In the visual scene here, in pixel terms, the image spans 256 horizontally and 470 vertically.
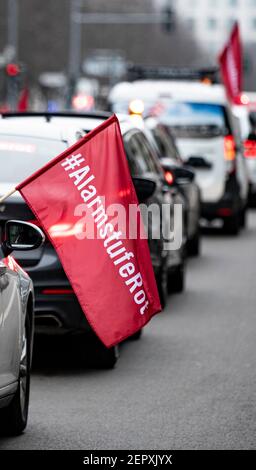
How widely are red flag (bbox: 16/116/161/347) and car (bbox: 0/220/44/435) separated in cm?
29

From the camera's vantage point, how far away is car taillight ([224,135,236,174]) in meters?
22.3

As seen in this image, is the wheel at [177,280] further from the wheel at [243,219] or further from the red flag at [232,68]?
the red flag at [232,68]

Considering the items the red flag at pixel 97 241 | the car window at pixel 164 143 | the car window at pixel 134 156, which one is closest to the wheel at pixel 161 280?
the car window at pixel 134 156

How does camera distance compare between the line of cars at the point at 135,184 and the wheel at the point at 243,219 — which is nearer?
the line of cars at the point at 135,184

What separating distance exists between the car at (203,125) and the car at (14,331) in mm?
14192

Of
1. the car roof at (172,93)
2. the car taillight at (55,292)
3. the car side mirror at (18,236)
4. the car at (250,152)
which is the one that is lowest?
the car at (250,152)

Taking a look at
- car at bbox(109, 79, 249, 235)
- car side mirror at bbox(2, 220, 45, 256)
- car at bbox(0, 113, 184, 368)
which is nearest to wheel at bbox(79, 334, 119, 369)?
car at bbox(0, 113, 184, 368)

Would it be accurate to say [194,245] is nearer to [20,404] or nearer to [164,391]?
[164,391]

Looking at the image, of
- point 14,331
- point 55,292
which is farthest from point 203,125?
point 14,331

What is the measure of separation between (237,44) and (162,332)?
19.3 m

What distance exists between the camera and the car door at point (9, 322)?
274 inches

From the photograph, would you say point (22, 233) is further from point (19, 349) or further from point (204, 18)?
point (204, 18)
